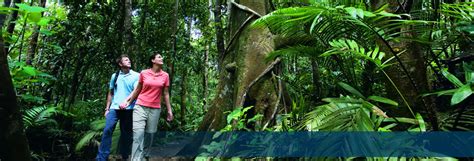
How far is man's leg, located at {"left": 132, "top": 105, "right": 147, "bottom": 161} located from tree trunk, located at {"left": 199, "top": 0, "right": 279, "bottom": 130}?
68cm

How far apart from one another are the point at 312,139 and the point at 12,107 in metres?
1.61

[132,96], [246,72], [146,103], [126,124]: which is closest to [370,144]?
[246,72]

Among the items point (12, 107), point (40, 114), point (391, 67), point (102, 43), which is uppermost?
point (102, 43)

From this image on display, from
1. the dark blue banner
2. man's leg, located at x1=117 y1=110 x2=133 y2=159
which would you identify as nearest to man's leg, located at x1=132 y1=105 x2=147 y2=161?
man's leg, located at x1=117 y1=110 x2=133 y2=159

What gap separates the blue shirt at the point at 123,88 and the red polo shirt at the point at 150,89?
1.08 feet

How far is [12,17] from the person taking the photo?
18.3 ft

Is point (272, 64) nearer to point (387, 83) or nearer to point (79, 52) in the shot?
point (387, 83)

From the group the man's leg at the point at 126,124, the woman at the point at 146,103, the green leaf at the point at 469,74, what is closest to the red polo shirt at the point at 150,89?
the woman at the point at 146,103

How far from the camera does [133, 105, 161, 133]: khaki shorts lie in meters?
4.17

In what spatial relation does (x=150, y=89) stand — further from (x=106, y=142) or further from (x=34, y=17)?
(x=34, y=17)

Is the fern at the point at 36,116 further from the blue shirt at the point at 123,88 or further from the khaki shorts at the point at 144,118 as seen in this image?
the khaki shorts at the point at 144,118

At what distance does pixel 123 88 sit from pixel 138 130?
67 cm

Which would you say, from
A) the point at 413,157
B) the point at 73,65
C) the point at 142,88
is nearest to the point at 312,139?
the point at 413,157

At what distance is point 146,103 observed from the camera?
13.7 ft
